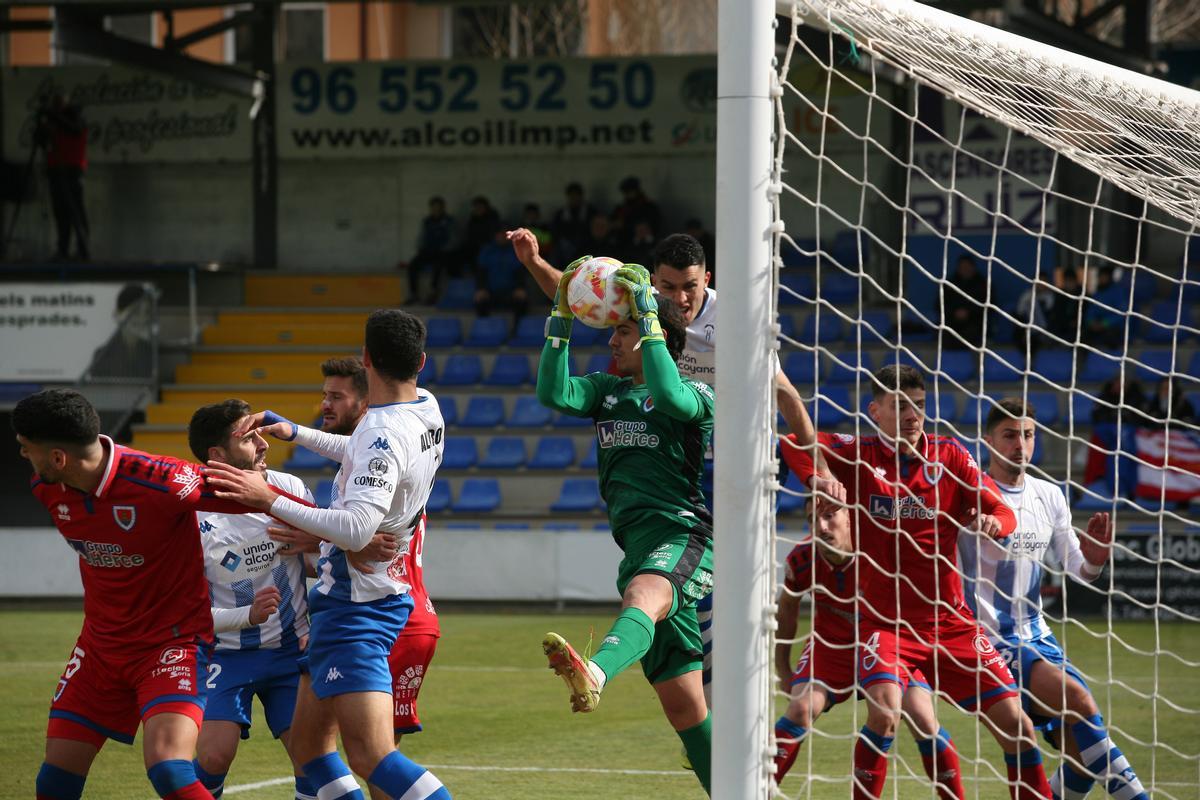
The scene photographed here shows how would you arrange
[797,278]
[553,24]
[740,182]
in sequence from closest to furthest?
[740,182]
[797,278]
[553,24]

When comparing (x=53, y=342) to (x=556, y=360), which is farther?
(x=53, y=342)

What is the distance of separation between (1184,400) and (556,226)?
8.49 meters

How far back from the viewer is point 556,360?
543cm

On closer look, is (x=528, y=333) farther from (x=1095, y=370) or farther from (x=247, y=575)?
(x=247, y=575)

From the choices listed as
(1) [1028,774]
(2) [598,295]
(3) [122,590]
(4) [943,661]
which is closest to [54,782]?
(3) [122,590]

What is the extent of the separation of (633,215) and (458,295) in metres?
2.89

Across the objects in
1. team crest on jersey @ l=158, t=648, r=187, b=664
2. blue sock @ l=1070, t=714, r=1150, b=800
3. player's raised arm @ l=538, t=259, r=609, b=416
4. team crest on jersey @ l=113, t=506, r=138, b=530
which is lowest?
blue sock @ l=1070, t=714, r=1150, b=800

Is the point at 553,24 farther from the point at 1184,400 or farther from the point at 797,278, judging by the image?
the point at 1184,400

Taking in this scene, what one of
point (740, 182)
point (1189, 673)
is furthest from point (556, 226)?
point (740, 182)

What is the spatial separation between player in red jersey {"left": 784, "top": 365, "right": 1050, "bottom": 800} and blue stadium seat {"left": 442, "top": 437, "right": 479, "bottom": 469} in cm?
1223

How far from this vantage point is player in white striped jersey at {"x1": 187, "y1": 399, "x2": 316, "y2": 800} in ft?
18.7

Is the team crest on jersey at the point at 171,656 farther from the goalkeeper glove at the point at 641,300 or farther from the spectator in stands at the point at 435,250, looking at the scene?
the spectator in stands at the point at 435,250

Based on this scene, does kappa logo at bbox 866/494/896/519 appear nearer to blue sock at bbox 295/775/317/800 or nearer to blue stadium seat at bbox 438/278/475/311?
blue sock at bbox 295/775/317/800

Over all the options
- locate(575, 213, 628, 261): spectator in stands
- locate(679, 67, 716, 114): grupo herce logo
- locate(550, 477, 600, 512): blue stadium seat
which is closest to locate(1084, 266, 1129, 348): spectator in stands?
locate(575, 213, 628, 261): spectator in stands
